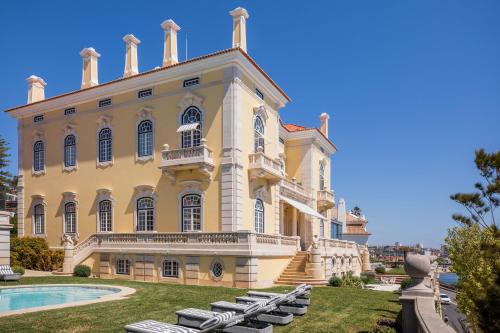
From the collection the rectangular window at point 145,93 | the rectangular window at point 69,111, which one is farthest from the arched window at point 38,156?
the rectangular window at point 145,93

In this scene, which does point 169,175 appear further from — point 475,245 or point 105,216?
point 475,245

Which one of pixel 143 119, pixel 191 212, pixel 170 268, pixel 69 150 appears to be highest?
pixel 143 119

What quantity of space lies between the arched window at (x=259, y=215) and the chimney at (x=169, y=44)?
402 inches

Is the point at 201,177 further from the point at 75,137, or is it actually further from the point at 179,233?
the point at 75,137

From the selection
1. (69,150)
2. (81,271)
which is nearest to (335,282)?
(81,271)

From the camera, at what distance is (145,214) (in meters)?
25.9

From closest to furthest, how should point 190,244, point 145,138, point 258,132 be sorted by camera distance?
point 190,244 < point 258,132 < point 145,138

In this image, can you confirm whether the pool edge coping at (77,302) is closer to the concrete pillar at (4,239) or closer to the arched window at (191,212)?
the arched window at (191,212)

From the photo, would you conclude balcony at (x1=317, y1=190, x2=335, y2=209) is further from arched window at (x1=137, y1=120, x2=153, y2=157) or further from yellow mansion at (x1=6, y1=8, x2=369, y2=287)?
arched window at (x1=137, y1=120, x2=153, y2=157)

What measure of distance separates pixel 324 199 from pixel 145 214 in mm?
16987

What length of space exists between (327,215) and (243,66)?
2070 centimetres

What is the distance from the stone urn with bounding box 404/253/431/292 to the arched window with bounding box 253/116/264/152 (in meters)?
17.5

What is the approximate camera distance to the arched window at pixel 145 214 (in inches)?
1012

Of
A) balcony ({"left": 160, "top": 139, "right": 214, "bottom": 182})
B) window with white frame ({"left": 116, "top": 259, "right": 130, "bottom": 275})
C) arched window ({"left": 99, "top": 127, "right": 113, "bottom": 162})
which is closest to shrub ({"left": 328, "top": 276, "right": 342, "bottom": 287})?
balcony ({"left": 160, "top": 139, "right": 214, "bottom": 182})
